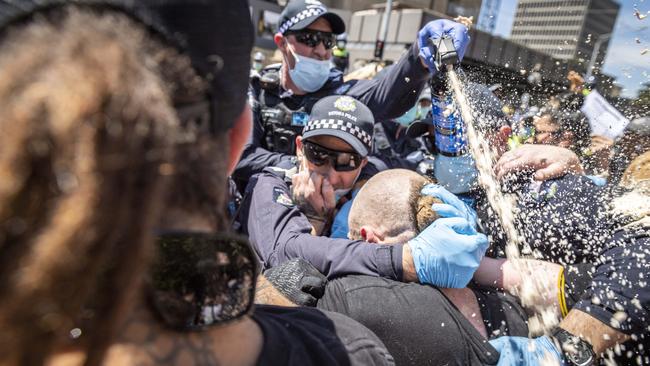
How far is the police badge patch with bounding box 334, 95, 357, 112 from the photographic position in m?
2.61

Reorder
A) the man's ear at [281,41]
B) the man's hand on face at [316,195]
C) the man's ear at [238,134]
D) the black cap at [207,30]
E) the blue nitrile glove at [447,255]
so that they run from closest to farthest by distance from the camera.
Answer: the black cap at [207,30] < the man's ear at [238,134] < the blue nitrile glove at [447,255] < the man's hand on face at [316,195] < the man's ear at [281,41]

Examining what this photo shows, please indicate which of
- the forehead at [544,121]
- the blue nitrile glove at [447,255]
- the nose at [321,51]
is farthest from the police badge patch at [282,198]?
the forehead at [544,121]

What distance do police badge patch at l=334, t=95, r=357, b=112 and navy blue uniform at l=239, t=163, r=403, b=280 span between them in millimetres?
540

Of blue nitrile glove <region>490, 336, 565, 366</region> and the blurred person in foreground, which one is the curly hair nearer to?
the blurred person in foreground

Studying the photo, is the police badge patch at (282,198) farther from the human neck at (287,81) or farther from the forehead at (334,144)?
the human neck at (287,81)

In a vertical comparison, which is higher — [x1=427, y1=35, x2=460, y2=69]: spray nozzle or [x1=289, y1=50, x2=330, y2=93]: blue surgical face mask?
[x1=427, y1=35, x2=460, y2=69]: spray nozzle

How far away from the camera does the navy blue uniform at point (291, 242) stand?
5.52 ft

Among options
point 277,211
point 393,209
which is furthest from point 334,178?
point 393,209

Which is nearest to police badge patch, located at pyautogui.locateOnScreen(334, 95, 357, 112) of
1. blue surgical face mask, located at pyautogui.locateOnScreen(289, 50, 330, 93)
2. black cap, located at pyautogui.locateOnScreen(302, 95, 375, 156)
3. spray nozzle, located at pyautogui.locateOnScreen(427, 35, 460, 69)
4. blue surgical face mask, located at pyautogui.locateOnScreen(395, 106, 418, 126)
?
black cap, located at pyautogui.locateOnScreen(302, 95, 375, 156)

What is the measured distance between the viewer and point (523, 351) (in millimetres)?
1547

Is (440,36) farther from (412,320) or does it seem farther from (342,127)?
(412,320)

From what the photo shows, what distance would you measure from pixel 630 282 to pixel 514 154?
3.38 feet

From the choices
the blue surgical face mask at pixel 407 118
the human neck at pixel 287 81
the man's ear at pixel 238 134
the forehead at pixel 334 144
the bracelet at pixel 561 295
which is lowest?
the bracelet at pixel 561 295

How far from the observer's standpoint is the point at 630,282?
74.7 inches
